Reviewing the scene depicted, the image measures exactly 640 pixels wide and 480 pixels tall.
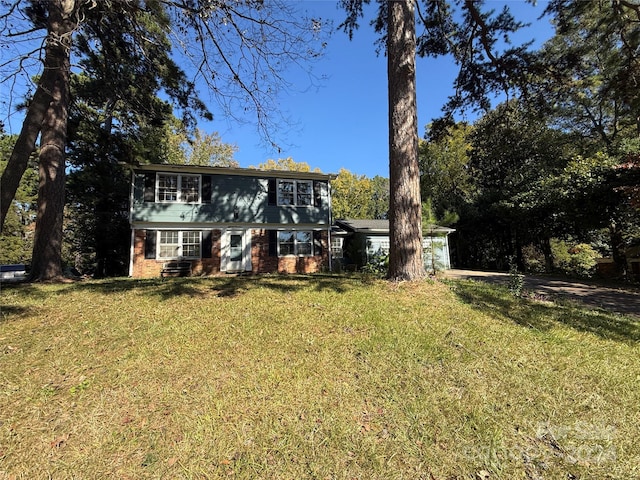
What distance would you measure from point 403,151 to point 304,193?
9336 mm

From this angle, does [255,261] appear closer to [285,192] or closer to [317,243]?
[317,243]

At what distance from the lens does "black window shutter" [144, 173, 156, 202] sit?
13.1 m

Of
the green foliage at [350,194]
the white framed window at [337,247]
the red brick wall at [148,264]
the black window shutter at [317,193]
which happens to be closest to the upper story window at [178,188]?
the red brick wall at [148,264]

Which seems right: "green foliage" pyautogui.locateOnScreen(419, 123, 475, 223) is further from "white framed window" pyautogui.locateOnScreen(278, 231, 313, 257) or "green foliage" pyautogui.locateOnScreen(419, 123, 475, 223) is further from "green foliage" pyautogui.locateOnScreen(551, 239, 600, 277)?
"white framed window" pyautogui.locateOnScreen(278, 231, 313, 257)

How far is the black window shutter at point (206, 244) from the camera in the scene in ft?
44.8

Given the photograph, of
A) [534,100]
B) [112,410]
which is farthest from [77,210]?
[534,100]

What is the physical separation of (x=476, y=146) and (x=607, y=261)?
484 inches

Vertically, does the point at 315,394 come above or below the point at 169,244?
below

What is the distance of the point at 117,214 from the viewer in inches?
642

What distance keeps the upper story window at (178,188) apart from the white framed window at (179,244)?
140 centimetres

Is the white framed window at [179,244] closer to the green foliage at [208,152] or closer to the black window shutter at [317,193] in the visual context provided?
the black window shutter at [317,193]

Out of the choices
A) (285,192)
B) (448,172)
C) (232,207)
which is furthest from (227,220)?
(448,172)

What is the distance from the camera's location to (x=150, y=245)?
1294 centimetres

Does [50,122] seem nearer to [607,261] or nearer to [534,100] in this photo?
[534,100]
